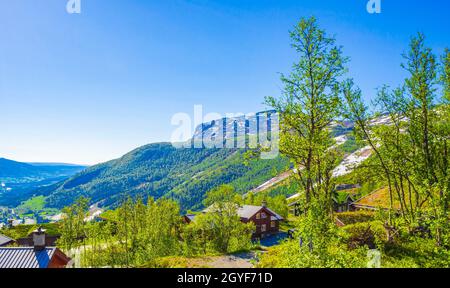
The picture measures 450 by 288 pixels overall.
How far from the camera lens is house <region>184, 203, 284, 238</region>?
56188 millimetres

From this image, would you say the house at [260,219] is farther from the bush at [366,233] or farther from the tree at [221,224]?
the bush at [366,233]

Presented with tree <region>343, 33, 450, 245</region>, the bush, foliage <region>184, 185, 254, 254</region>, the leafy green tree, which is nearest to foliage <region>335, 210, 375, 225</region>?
foliage <region>184, 185, 254, 254</region>

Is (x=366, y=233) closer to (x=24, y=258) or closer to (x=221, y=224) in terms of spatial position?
(x=221, y=224)

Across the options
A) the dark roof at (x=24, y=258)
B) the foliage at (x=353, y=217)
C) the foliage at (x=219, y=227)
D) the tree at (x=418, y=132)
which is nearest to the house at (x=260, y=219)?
the foliage at (x=219, y=227)

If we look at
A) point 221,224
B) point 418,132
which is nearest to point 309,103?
point 418,132

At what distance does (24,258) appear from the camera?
1781 cm

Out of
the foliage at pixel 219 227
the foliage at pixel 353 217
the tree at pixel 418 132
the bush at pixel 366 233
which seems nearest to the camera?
the tree at pixel 418 132

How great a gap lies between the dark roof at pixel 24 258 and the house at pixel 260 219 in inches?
1487

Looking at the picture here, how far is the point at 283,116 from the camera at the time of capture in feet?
35.6

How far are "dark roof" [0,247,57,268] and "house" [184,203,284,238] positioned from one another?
3778 centimetres

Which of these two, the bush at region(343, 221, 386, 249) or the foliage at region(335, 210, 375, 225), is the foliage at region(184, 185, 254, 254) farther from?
the bush at region(343, 221, 386, 249)

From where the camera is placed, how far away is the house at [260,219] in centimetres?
5619

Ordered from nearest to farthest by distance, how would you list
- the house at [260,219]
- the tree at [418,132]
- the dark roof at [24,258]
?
the tree at [418,132]
the dark roof at [24,258]
the house at [260,219]
